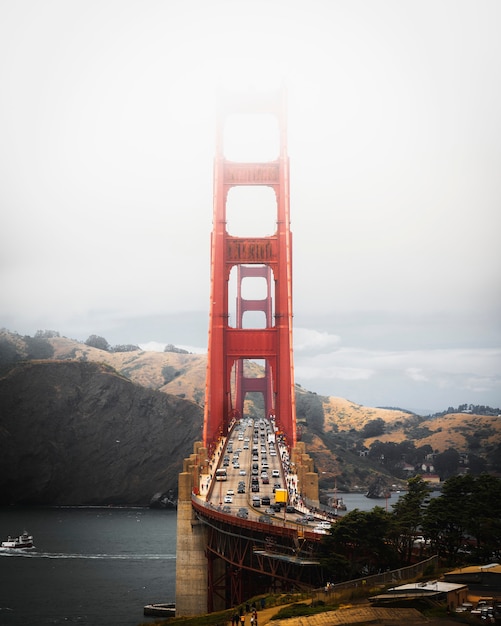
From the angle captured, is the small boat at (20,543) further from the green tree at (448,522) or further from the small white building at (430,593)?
the small white building at (430,593)

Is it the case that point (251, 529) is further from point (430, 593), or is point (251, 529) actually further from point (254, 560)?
point (430, 593)

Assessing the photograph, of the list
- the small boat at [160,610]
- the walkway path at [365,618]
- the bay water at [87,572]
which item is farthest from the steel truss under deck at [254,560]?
the bay water at [87,572]

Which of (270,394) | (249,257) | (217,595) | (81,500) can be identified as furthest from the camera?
(81,500)

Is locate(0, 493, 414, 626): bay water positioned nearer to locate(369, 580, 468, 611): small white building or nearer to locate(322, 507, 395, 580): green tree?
locate(322, 507, 395, 580): green tree

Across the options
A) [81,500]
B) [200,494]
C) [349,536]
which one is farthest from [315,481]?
[81,500]

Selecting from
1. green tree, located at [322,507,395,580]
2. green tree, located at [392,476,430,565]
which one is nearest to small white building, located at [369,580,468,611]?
green tree, located at [322,507,395,580]

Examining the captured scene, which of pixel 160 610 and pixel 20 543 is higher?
pixel 160 610

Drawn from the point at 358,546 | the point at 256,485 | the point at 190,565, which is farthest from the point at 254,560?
the point at 256,485

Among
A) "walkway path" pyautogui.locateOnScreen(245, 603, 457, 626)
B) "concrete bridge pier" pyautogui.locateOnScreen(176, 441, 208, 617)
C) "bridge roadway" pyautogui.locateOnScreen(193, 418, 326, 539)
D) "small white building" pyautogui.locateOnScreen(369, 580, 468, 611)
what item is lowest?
"concrete bridge pier" pyautogui.locateOnScreen(176, 441, 208, 617)

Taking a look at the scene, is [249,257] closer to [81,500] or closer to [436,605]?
[436,605]

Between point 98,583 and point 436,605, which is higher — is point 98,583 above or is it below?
below

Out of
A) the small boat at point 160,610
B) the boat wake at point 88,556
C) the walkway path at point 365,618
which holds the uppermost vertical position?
the walkway path at point 365,618
